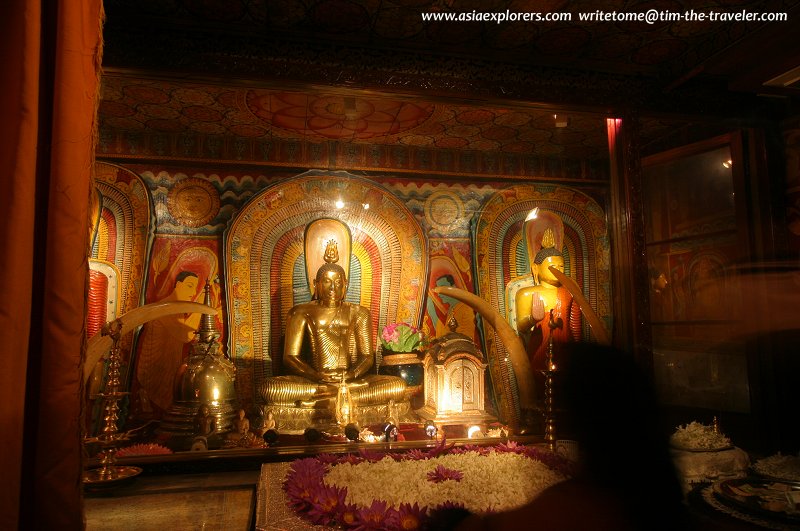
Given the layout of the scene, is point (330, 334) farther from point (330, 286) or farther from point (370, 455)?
point (370, 455)

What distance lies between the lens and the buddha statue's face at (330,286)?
5.44 metres

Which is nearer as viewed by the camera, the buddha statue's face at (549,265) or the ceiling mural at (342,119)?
the ceiling mural at (342,119)

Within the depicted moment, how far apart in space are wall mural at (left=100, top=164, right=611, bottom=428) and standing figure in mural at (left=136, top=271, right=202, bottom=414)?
0.03 feet

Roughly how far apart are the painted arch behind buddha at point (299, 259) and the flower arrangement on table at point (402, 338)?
26 cm

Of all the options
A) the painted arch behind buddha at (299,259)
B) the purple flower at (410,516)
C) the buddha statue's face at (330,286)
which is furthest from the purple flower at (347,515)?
the buddha statue's face at (330,286)

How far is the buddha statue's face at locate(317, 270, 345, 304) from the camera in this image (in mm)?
5441

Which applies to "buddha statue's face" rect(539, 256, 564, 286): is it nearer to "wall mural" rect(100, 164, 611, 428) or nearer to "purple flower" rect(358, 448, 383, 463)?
"wall mural" rect(100, 164, 611, 428)

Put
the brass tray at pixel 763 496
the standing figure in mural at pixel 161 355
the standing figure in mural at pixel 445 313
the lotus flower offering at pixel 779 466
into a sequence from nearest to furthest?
the brass tray at pixel 763 496 < the lotus flower offering at pixel 779 466 < the standing figure in mural at pixel 161 355 < the standing figure in mural at pixel 445 313

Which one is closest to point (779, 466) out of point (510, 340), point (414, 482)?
point (510, 340)

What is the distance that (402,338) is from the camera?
5.27 m

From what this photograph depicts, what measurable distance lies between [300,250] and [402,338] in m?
1.45

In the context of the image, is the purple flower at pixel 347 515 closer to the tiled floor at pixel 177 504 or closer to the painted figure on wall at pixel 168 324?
A: the tiled floor at pixel 177 504

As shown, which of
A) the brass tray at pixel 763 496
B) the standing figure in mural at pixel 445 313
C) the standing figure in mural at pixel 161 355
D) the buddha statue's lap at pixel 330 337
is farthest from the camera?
the standing figure in mural at pixel 445 313

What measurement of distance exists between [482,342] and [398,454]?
7.25ft
